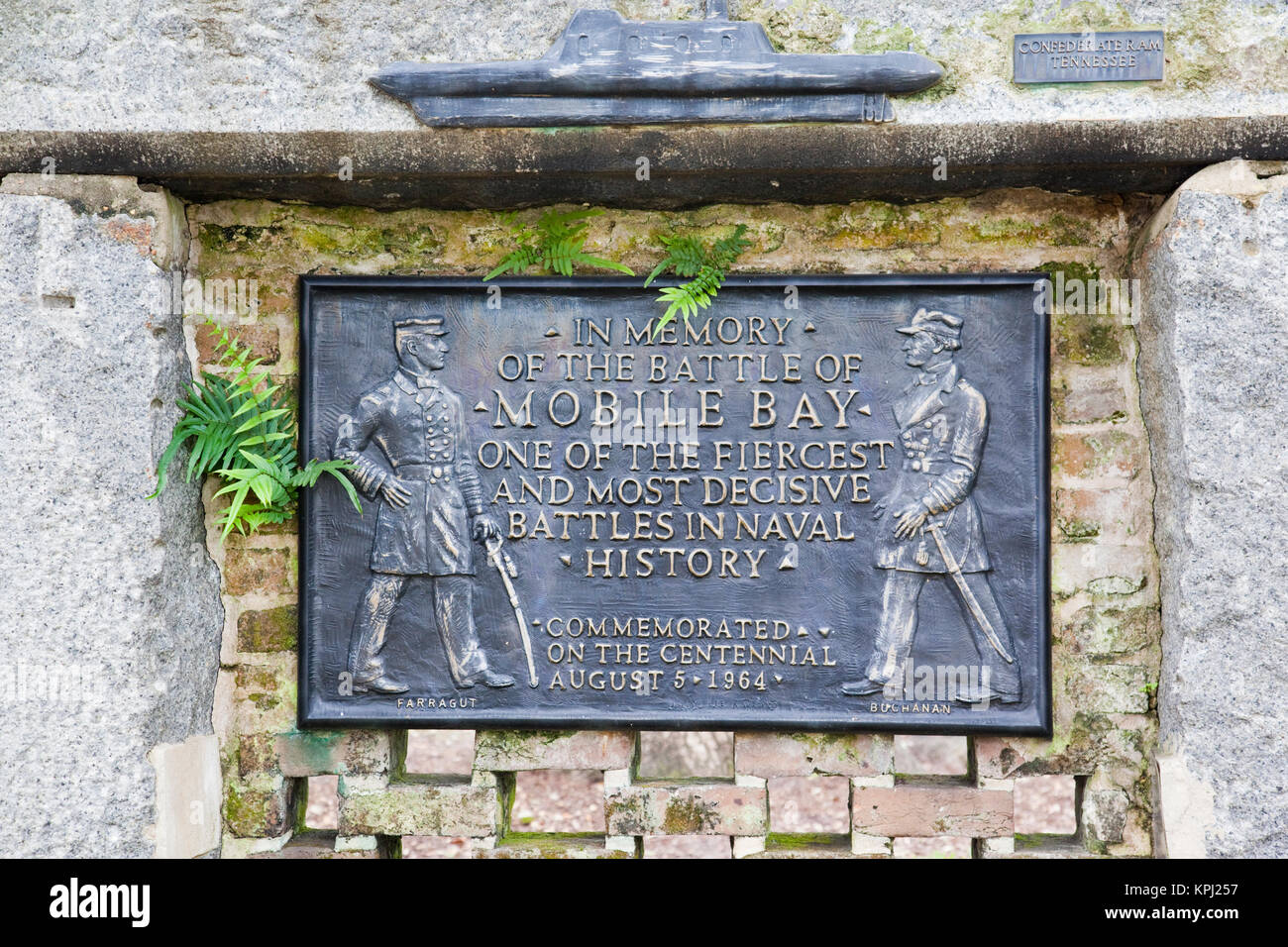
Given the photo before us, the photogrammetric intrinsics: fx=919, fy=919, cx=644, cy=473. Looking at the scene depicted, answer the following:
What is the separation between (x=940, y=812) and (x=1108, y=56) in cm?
223

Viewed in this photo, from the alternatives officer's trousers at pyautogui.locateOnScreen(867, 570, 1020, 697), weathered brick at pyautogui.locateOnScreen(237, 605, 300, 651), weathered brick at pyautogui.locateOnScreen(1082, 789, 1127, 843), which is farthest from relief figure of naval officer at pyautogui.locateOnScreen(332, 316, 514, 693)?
weathered brick at pyautogui.locateOnScreen(1082, 789, 1127, 843)

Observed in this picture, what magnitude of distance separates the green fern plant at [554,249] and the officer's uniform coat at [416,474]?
1.43ft

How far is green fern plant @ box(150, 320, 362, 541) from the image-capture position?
2672 millimetres

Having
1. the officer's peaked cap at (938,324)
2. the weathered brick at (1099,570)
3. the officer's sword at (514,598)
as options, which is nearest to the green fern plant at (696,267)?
the officer's peaked cap at (938,324)

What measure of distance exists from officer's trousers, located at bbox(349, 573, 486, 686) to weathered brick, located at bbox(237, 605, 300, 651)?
0.23m

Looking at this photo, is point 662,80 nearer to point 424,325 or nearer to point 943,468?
point 424,325

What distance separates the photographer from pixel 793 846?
9.32 feet

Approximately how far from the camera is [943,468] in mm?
2771

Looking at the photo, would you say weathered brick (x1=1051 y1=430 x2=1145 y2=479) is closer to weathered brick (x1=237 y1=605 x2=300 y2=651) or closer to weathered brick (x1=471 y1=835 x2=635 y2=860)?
weathered brick (x1=471 y1=835 x2=635 y2=860)

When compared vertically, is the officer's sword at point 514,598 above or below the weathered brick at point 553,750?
above

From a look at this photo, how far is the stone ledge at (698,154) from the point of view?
2523 millimetres

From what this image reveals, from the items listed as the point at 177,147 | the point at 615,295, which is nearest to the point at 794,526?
the point at 615,295

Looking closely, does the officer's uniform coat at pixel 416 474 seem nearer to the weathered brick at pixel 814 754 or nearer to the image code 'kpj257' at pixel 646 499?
the image code 'kpj257' at pixel 646 499

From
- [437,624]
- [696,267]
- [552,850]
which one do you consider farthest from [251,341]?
[552,850]
